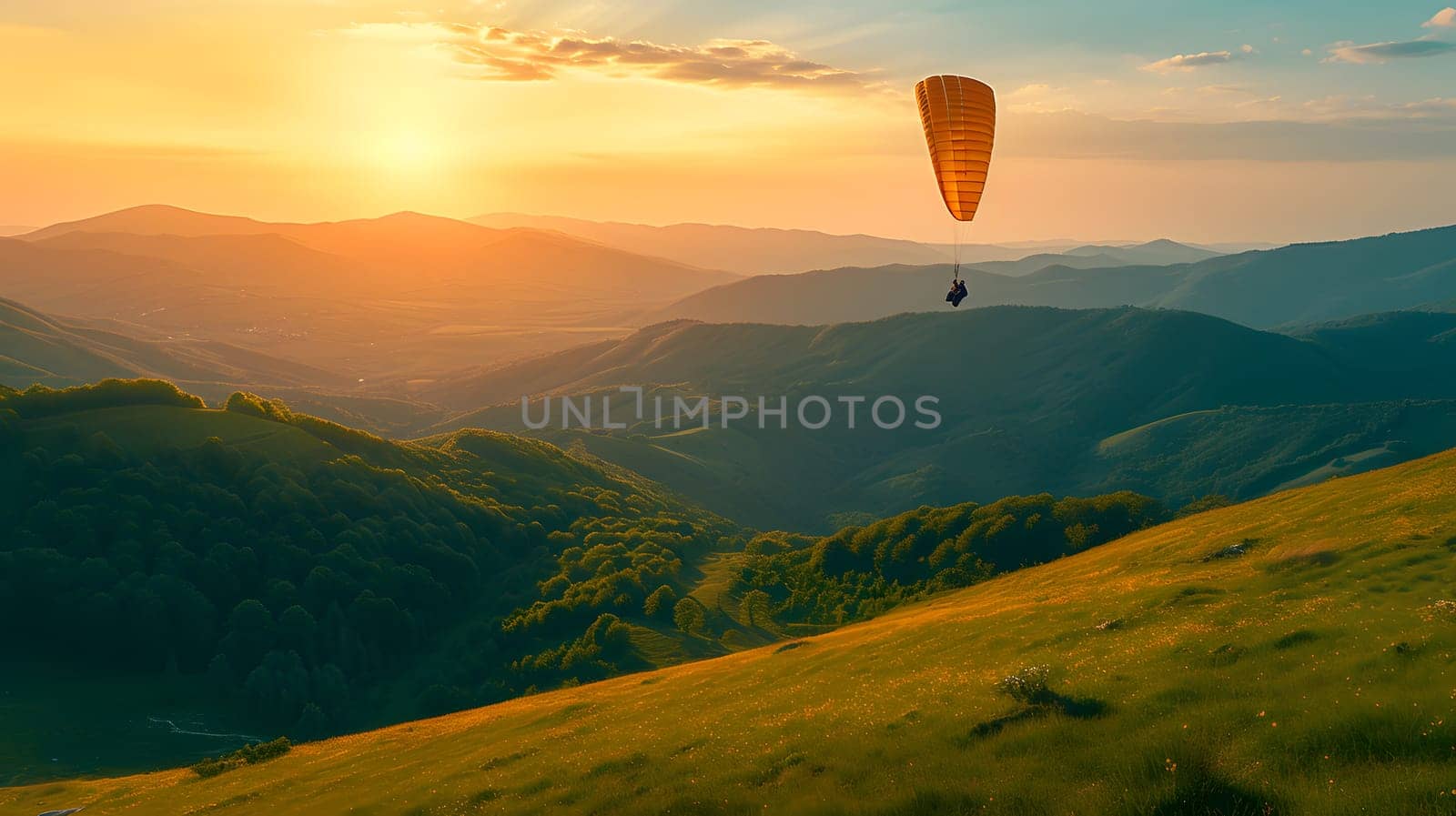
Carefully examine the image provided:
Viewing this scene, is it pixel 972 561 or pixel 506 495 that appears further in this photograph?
pixel 506 495

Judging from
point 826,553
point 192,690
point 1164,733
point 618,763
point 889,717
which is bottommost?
point 192,690

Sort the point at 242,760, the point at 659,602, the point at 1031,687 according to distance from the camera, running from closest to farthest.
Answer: the point at 1031,687 → the point at 242,760 → the point at 659,602

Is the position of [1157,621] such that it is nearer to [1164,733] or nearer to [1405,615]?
[1405,615]

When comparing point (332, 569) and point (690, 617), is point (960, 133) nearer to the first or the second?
point (690, 617)

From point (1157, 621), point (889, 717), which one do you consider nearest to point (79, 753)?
point (889, 717)

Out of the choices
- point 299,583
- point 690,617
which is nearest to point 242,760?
point 690,617

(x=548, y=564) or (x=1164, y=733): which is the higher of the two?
(x=1164, y=733)

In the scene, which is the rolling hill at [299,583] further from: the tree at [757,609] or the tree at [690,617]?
the tree at [757,609]

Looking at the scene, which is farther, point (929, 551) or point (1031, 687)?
point (929, 551)
